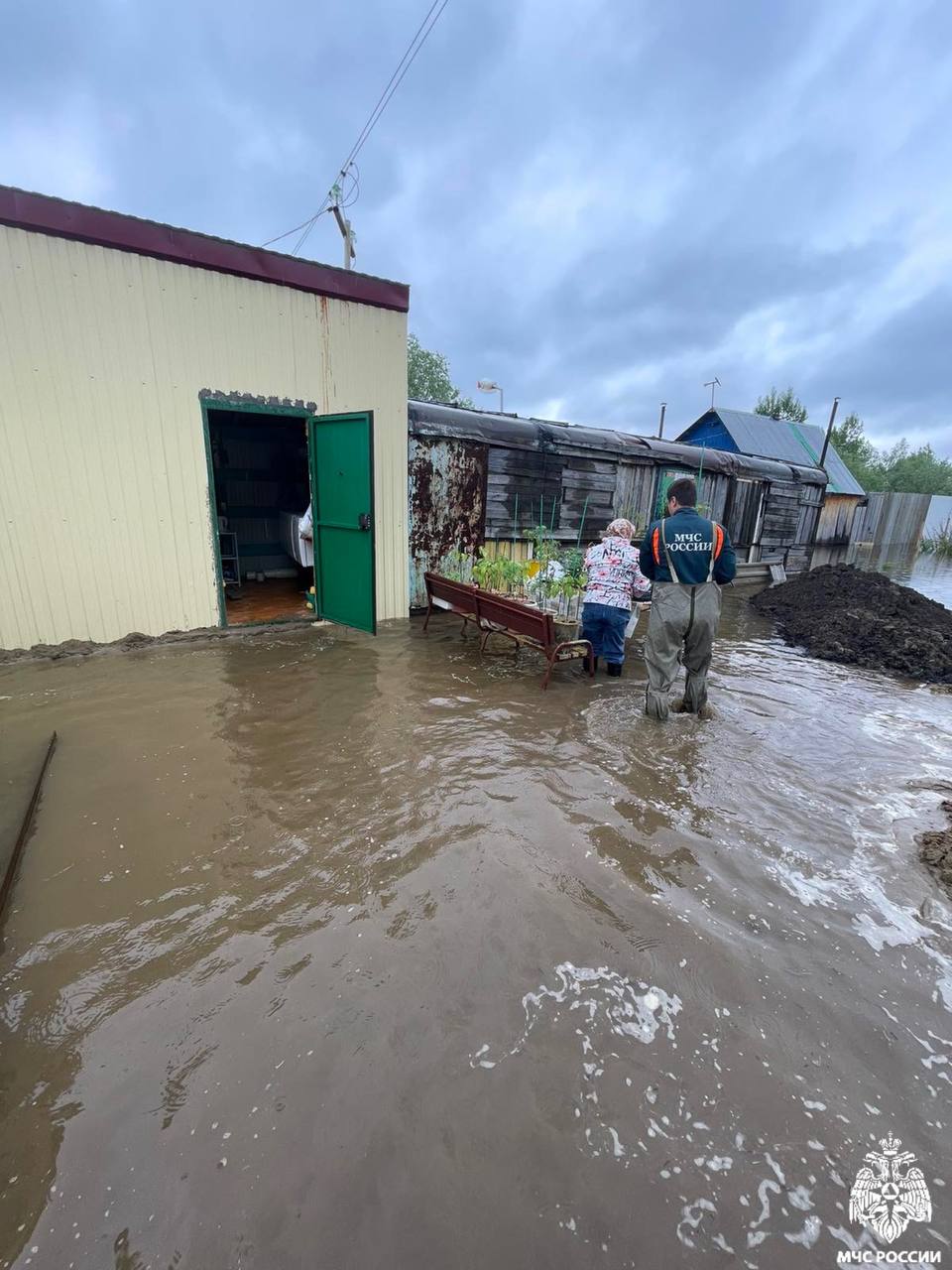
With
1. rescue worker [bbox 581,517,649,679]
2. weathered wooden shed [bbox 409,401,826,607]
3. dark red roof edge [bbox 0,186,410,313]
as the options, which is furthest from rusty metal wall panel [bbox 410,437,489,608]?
rescue worker [bbox 581,517,649,679]

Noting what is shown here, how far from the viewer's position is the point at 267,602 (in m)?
7.96

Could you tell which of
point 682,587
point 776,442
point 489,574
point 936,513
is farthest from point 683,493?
point 936,513

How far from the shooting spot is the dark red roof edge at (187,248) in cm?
465

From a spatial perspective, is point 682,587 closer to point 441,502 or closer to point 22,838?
point 22,838

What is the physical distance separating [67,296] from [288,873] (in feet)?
18.0

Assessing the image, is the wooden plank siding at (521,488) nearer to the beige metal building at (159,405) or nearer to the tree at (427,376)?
the beige metal building at (159,405)

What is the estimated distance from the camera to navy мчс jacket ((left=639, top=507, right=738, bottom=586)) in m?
4.30

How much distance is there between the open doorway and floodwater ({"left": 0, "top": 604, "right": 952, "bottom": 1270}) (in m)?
5.60

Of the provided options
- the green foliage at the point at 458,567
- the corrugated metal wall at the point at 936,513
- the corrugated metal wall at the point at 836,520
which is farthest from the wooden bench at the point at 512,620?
the corrugated metal wall at the point at 936,513

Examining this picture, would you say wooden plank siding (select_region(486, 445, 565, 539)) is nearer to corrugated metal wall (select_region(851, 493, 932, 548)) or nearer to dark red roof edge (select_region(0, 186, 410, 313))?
dark red roof edge (select_region(0, 186, 410, 313))

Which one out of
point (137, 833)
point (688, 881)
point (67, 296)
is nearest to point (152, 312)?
point (67, 296)

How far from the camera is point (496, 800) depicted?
3307 mm

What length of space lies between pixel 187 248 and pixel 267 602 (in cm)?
423

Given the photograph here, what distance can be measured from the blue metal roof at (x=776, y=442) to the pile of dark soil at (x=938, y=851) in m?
19.3
